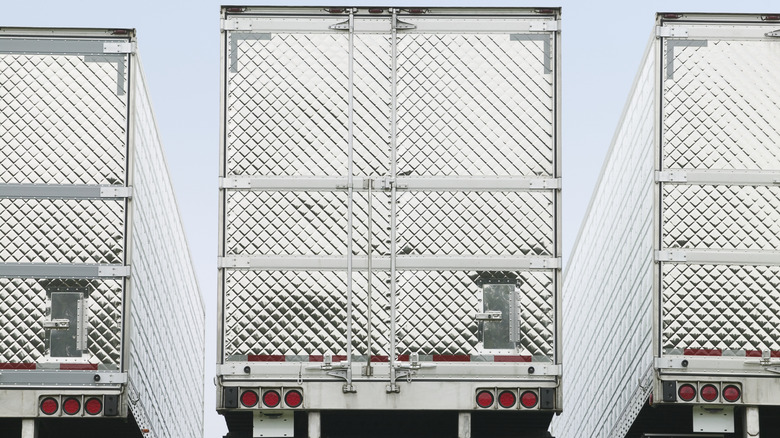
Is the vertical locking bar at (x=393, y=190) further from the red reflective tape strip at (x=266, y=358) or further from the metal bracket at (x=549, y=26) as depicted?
the metal bracket at (x=549, y=26)

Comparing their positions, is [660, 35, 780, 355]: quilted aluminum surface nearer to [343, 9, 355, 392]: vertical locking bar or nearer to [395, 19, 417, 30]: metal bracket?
[395, 19, 417, 30]: metal bracket

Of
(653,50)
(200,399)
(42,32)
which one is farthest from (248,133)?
(200,399)

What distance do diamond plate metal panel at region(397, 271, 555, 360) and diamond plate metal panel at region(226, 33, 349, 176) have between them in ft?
4.01

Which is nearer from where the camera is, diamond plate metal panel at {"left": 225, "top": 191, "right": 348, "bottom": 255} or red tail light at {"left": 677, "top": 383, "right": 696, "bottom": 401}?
red tail light at {"left": 677, "top": 383, "right": 696, "bottom": 401}

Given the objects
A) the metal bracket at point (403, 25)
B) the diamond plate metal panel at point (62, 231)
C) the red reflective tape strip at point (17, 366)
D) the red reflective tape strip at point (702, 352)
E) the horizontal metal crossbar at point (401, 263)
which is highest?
the metal bracket at point (403, 25)

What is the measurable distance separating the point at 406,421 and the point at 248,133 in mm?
2886

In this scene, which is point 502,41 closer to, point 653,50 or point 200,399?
point 653,50

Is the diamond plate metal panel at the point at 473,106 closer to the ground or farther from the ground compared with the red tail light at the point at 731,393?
farther from the ground

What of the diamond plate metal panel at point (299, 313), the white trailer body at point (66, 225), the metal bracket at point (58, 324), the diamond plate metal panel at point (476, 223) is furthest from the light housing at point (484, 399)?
the metal bracket at point (58, 324)

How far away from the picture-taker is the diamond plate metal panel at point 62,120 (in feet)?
46.2

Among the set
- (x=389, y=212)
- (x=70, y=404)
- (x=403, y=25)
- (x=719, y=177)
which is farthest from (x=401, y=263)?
(x=70, y=404)

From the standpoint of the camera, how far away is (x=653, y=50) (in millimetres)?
14172

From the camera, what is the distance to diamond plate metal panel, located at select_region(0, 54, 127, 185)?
1409cm

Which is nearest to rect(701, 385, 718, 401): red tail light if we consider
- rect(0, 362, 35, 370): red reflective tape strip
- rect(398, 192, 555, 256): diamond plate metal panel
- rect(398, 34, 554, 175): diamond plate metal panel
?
rect(398, 192, 555, 256): diamond plate metal panel
